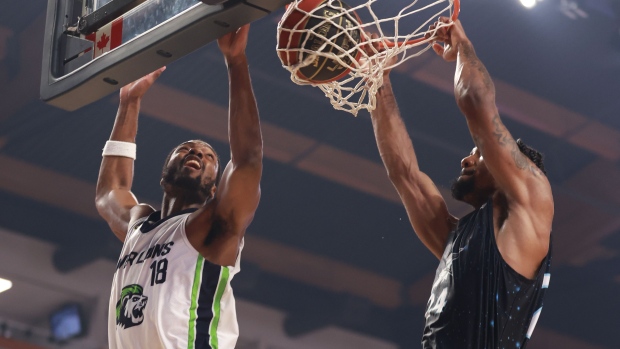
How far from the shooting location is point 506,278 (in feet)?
8.25

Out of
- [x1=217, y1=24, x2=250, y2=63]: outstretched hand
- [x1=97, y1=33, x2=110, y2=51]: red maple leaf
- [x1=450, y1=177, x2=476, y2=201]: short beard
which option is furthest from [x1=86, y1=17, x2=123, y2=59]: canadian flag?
[x1=450, y1=177, x2=476, y2=201]: short beard

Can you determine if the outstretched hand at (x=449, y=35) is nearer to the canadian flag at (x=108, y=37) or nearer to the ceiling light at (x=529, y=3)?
the canadian flag at (x=108, y=37)

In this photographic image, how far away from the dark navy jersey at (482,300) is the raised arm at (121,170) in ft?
3.85

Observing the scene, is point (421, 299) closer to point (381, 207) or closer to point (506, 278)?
point (381, 207)

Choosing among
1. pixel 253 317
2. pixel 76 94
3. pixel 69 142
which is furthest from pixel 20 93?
pixel 76 94

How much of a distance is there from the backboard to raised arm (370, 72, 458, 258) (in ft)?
2.97

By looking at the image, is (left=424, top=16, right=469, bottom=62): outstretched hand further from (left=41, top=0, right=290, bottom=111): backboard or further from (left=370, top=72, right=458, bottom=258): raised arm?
(left=41, top=0, right=290, bottom=111): backboard

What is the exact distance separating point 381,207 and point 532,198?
284 centimetres

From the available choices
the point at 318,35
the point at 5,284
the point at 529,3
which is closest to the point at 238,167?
the point at 318,35

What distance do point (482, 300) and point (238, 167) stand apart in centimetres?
79

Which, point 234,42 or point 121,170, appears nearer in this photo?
point 234,42

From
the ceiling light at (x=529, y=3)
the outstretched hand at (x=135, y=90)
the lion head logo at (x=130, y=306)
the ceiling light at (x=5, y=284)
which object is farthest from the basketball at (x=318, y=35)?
the ceiling light at (x=5, y=284)

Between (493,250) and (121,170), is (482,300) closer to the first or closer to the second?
(493,250)

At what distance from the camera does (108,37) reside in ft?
8.21
